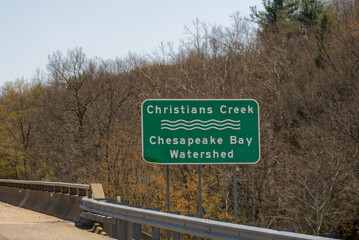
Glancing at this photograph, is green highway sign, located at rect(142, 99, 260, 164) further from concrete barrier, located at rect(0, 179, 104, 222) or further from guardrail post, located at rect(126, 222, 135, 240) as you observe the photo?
concrete barrier, located at rect(0, 179, 104, 222)

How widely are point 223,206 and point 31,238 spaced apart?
24400mm

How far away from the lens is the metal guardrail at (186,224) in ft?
20.6

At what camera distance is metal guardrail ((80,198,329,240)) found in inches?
248

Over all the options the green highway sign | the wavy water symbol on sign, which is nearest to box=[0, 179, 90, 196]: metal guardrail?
the green highway sign

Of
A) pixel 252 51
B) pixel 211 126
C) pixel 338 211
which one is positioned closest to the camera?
pixel 211 126

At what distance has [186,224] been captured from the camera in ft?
28.9

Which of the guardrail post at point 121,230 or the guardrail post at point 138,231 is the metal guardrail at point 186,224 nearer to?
the guardrail post at point 121,230

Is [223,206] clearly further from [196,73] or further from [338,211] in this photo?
[196,73]

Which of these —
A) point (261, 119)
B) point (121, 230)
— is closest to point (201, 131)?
point (121, 230)

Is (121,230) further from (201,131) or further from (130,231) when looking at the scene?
(201,131)

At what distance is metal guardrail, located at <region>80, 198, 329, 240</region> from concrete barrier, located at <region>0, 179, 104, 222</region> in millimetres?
2727

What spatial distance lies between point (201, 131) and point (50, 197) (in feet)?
27.6

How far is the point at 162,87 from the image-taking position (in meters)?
48.6

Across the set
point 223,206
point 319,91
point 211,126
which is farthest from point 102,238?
point 319,91
